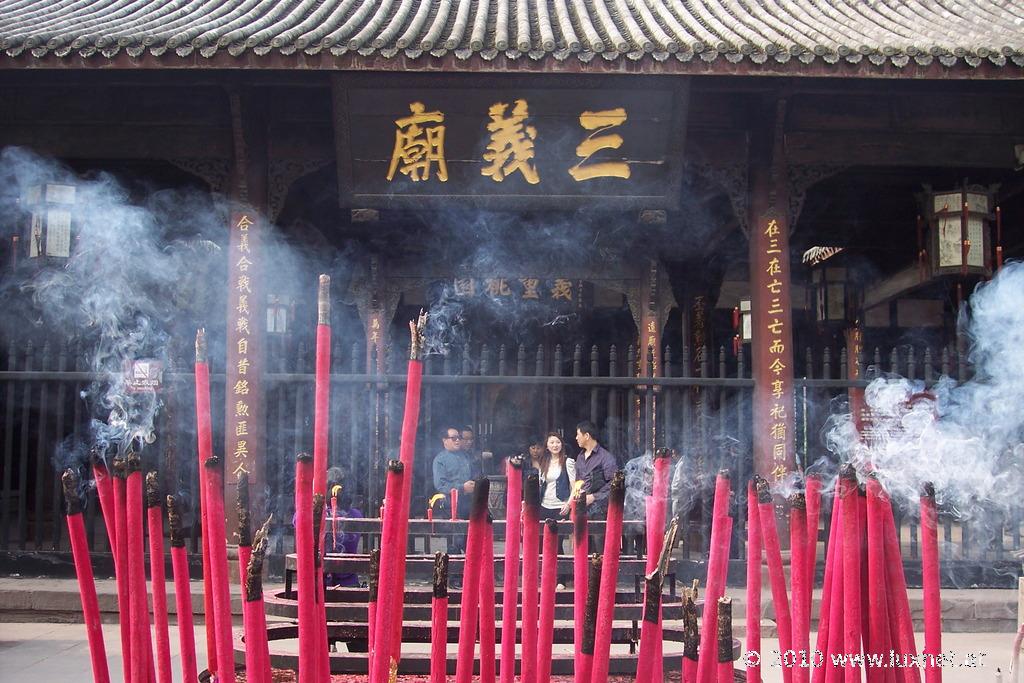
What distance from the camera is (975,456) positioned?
4219mm

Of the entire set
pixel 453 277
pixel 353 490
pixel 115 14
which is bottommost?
pixel 353 490

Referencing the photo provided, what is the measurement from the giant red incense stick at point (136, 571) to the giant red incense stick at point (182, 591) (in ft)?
0.15

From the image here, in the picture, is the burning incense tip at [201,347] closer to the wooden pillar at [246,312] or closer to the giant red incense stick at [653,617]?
the giant red incense stick at [653,617]

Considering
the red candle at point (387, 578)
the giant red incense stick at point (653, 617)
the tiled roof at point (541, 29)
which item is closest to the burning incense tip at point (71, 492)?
the red candle at point (387, 578)

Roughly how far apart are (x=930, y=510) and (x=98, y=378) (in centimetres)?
545

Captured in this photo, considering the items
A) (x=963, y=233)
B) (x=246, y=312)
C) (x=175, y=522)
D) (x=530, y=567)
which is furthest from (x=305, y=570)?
(x=963, y=233)

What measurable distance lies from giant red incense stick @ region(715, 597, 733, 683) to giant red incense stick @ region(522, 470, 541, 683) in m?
0.26

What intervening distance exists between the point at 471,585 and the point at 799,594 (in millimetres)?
503

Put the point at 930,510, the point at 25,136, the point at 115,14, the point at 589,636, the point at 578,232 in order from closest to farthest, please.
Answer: the point at 589,636
the point at 930,510
the point at 25,136
the point at 115,14
the point at 578,232

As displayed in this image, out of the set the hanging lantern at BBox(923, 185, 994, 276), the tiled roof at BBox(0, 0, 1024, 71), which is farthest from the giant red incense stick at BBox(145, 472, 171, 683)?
the hanging lantern at BBox(923, 185, 994, 276)

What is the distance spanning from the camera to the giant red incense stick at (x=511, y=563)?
4.58 ft

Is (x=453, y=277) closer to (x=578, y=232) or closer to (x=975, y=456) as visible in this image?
(x=578, y=232)

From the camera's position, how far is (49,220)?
6078mm

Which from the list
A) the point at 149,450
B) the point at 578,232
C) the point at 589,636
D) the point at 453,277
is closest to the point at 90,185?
the point at 149,450
